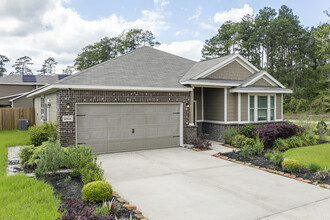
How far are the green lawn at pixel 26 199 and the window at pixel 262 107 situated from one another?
10.6 metres

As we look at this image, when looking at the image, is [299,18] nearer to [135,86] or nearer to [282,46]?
[282,46]

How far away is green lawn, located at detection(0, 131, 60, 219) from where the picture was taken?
14.2 feet

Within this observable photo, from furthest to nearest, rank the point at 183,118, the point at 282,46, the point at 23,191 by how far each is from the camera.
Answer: the point at 282,46, the point at 183,118, the point at 23,191

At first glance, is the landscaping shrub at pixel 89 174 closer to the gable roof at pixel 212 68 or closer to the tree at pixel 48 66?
the gable roof at pixel 212 68

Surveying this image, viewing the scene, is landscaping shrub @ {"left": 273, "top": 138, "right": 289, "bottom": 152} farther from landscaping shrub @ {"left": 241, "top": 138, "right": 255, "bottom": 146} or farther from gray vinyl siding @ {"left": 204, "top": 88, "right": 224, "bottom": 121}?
gray vinyl siding @ {"left": 204, "top": 88, "right": 224, "bottom": 121}

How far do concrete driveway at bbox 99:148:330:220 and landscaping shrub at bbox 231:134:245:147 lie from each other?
2917 mm

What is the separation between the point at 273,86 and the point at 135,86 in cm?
816

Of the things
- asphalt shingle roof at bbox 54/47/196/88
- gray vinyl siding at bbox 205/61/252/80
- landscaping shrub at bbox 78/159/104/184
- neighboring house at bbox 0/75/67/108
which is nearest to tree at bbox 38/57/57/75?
neighboring house at bbox 0/75/67/108

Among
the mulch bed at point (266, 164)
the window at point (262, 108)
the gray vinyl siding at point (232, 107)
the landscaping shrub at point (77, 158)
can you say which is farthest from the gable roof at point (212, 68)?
the landscaping shrub at point (77, 158)

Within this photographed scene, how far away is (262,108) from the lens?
1354 cm

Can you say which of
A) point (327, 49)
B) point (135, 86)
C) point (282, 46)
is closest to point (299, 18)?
point (282, 46)

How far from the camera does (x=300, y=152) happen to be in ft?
33.7

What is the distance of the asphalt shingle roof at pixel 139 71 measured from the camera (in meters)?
10.3

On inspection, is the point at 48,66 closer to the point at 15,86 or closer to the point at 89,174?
the point at 15,86
